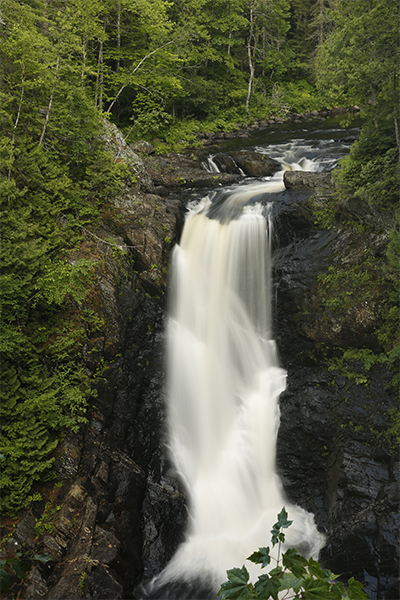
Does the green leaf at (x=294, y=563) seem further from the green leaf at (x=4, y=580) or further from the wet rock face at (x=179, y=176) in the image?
the wet rock face at (x=179, y=176)

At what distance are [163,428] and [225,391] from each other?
1.58 meters

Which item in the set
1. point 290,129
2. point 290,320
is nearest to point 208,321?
point 290,320

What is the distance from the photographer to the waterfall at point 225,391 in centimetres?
609

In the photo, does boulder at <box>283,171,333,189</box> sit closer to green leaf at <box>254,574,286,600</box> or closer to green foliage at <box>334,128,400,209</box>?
green foliage at <box>334,128,400,209</box>

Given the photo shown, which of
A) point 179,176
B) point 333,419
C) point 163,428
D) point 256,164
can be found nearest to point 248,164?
point 256,164

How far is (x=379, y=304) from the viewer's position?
694 cm

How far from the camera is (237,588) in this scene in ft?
6.27

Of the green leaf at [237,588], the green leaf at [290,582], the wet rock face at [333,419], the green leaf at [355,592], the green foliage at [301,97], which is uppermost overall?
the green foliage at [301,97]

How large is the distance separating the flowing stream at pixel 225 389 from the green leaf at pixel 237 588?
418cm

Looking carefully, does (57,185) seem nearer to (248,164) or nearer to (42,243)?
(42,243)

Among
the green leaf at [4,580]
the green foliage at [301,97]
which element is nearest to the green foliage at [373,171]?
the green leaf at [4,580]

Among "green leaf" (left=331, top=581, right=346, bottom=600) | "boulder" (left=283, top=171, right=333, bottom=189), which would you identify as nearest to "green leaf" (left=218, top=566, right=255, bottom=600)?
"green leaf" (left=331, top=581, right=346, bottom=600)

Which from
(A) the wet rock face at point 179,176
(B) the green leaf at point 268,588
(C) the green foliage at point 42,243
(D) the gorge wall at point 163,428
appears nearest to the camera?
(B) the green leaf at point 268,588

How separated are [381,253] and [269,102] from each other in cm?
1966
